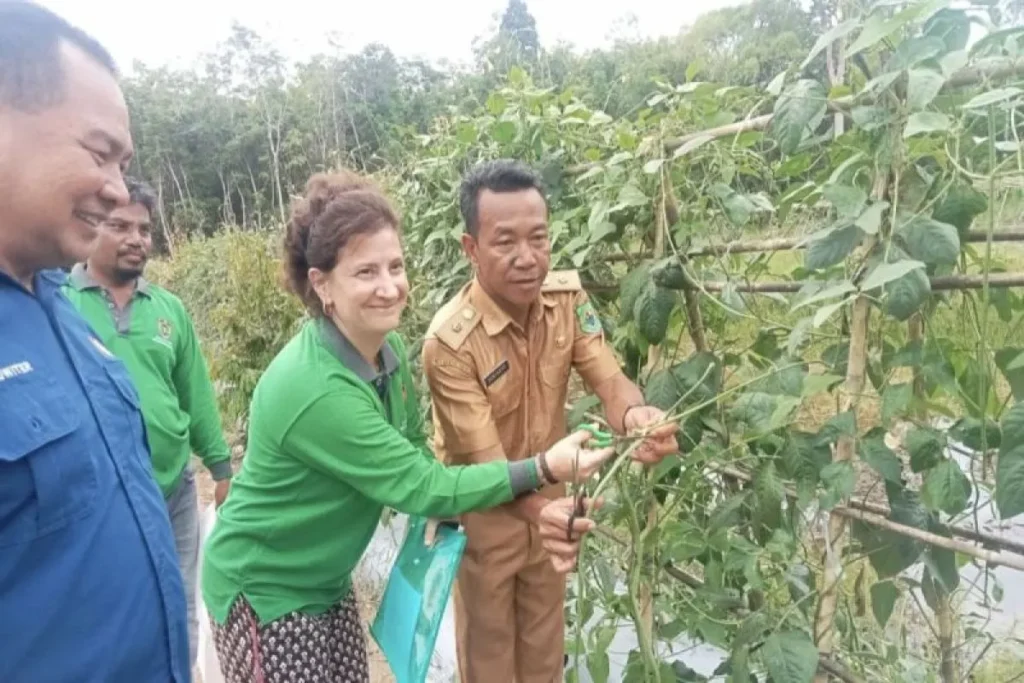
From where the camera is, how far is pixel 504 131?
2.24 meters

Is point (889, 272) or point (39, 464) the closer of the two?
point (39, 464)

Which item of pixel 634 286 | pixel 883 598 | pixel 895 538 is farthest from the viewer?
pixel 634 286

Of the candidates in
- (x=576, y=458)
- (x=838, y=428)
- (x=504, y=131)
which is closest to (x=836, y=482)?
(x=838, y=428)

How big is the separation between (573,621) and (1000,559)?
1.34 m

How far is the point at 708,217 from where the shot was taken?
165 cm

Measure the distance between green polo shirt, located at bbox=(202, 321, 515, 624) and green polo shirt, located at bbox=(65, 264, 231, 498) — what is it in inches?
27.6

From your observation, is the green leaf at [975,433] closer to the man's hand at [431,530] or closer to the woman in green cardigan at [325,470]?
the woman in green cardigan at [325,470]

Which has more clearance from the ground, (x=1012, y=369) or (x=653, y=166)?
(x=653, y=166)

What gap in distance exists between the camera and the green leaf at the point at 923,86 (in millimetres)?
1025

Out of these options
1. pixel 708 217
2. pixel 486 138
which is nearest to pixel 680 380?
pixel 708 217

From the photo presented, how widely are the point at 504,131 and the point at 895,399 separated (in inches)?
53.4

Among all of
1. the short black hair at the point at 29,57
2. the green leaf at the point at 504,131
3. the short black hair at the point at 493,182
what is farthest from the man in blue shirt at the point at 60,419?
the green leaf at the point at 504,131

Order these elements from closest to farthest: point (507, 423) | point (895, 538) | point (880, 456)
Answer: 1. point (880, 456)
2. point (895, 538)
3. point (507, 423)

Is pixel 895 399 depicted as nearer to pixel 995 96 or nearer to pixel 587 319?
pixel 995 96
